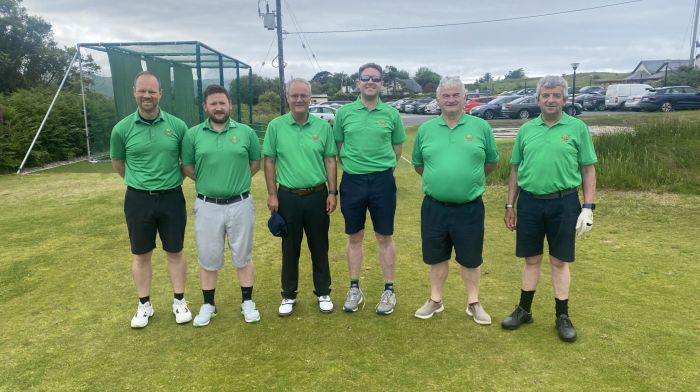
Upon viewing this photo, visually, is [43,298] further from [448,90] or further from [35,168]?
[35,168]

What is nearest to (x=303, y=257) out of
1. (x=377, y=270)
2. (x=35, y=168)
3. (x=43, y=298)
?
(x=377, y=270)

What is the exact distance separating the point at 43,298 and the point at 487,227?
5.02 meters

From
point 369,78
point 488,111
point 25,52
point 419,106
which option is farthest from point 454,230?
point 419,106

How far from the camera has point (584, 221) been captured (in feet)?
10.8

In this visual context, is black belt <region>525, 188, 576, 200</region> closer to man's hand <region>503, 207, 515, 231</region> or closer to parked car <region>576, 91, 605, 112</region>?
man's hand <region>503, 207, 515, 231</region>

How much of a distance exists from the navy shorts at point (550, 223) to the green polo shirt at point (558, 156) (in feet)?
0.31

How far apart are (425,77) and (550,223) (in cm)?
8970

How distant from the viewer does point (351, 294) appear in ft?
13.2

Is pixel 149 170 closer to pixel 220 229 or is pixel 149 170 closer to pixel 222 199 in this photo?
pixel 222 199

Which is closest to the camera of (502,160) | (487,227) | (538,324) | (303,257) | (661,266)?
(538,324)

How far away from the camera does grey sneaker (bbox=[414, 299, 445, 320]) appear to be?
3.78m

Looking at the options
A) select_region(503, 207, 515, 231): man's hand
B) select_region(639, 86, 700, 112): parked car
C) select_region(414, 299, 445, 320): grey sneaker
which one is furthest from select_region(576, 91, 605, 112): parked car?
select_region(414, 299, 445, 320): grey sneaker

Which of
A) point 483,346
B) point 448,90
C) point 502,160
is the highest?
point 448,90

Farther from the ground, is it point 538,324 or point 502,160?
point 502,160
